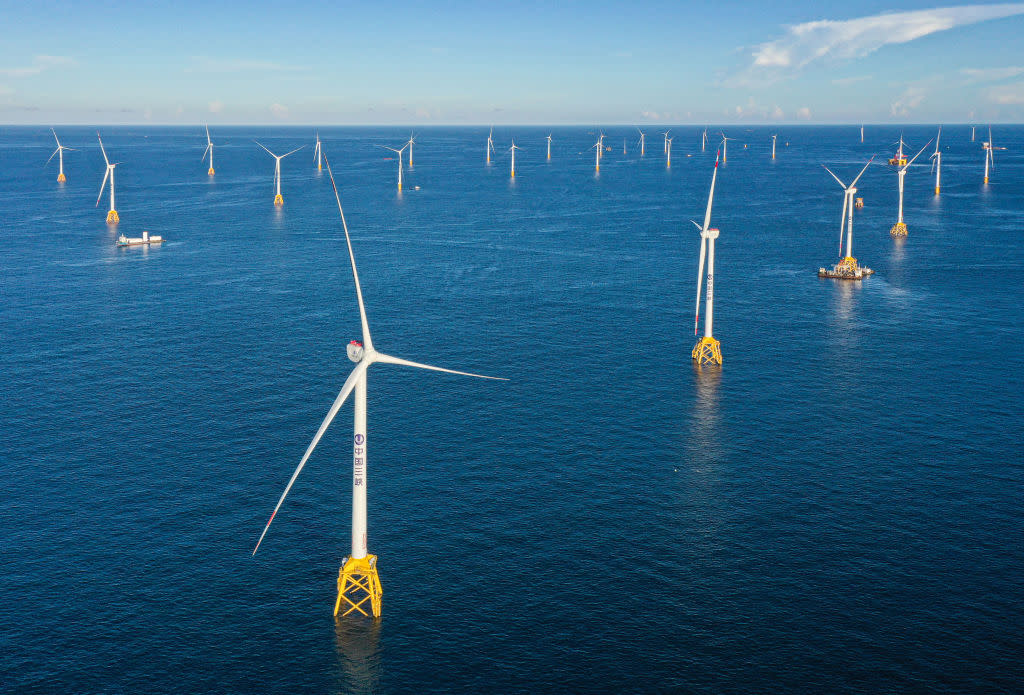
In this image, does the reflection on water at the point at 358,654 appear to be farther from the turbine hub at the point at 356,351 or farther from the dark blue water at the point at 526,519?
the turbine hub at the point at 356,351

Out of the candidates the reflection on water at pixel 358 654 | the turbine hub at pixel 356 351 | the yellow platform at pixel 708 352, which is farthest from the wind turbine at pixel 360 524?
the yellow platform at pixel 708 352

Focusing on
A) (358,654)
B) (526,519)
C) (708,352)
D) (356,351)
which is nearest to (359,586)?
(358,654)

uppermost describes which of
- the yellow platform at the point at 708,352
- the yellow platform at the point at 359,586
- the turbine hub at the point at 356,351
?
the turbine hub at the point at 356,351

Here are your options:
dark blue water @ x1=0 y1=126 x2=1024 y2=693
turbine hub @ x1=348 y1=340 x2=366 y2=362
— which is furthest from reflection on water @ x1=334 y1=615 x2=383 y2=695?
turbine hub @ x1=348 y1=340 x2=366 y2=362

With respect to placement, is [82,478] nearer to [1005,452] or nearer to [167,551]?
[167,551]

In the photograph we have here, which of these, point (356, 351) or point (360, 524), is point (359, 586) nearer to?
point (360, 524)

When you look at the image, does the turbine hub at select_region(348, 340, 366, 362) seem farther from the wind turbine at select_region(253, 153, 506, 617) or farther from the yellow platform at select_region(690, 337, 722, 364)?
the yellow platform at select_region(690, 337, 722, 364)

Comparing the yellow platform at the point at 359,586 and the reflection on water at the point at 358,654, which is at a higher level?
the yellow platform at the point at 359,586

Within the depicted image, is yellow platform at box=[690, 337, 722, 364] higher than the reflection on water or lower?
higher
